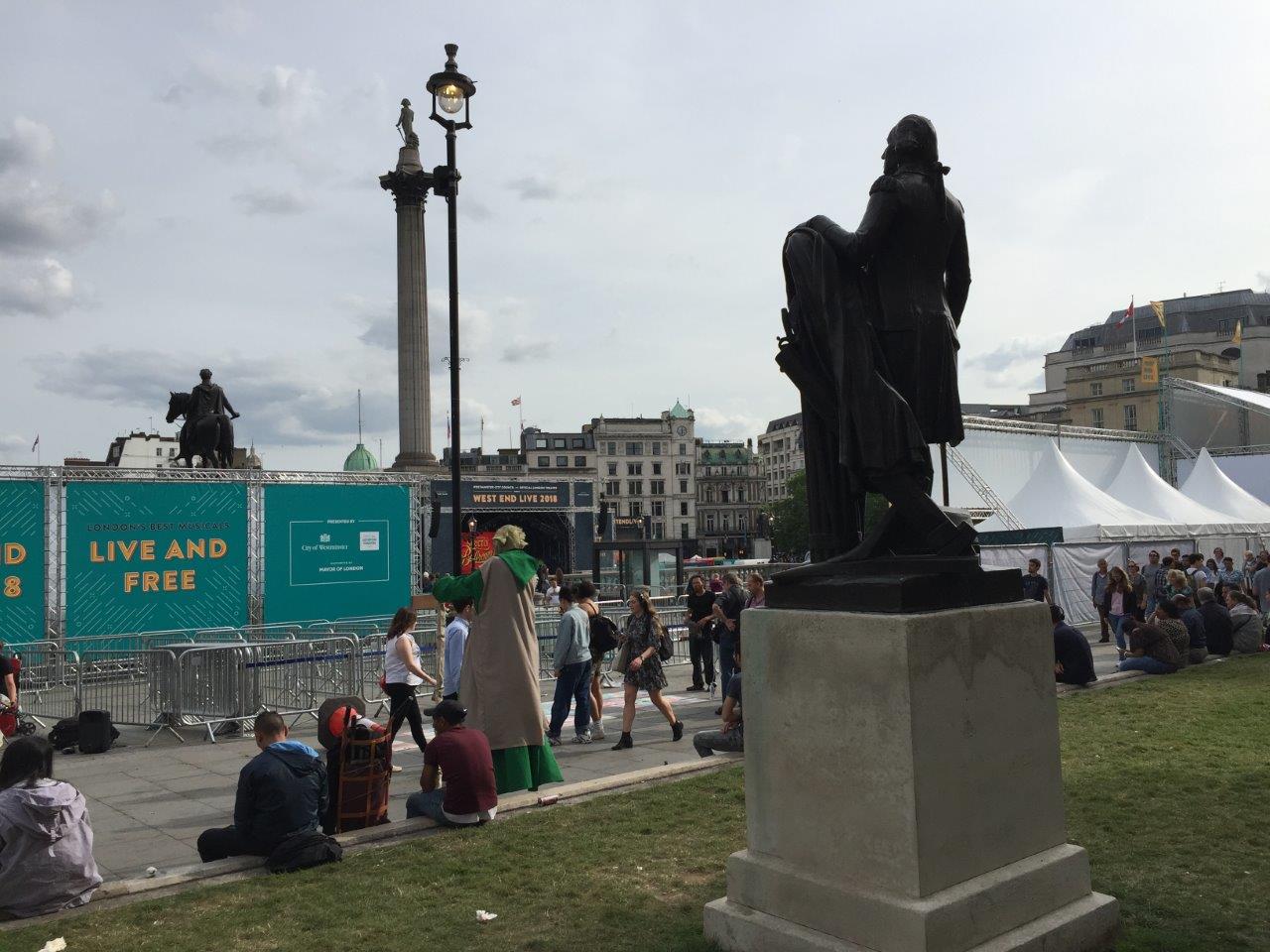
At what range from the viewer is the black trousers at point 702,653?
15180 mm

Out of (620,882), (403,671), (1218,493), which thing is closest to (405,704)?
(403,671)

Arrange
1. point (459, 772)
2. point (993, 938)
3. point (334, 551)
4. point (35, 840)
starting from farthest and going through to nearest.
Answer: point (334, 551) → point (459, 772) → point (35, 840) → point (993, 938)

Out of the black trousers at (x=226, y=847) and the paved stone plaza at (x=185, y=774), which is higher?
the black trousers at (x=226, y=847)

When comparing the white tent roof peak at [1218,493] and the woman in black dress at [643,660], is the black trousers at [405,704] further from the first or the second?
the white tent roof peak at [1218,493]

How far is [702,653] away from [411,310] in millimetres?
33840

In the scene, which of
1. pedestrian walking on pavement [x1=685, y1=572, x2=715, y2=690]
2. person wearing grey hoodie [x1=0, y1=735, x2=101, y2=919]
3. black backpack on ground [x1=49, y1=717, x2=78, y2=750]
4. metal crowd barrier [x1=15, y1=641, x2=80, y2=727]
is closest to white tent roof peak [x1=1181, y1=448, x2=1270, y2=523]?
pedestrian walking on pavement [x1=685, y1=572, x2=715, y2=690]

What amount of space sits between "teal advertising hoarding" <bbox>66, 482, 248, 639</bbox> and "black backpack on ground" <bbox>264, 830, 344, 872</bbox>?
14641mm

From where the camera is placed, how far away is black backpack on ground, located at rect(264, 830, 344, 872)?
638 centimetres

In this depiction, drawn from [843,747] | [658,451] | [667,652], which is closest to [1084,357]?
[658,451]

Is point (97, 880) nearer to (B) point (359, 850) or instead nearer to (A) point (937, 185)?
(B) point (359, 850)

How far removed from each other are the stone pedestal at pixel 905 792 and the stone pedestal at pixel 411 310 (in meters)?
42.4

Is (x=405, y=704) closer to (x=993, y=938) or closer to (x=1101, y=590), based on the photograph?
(x=993, y=938)

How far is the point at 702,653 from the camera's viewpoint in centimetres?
1526

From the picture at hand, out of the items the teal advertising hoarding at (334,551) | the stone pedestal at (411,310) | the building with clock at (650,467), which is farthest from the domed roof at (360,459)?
the teal advertising hoarding at (334,551)
